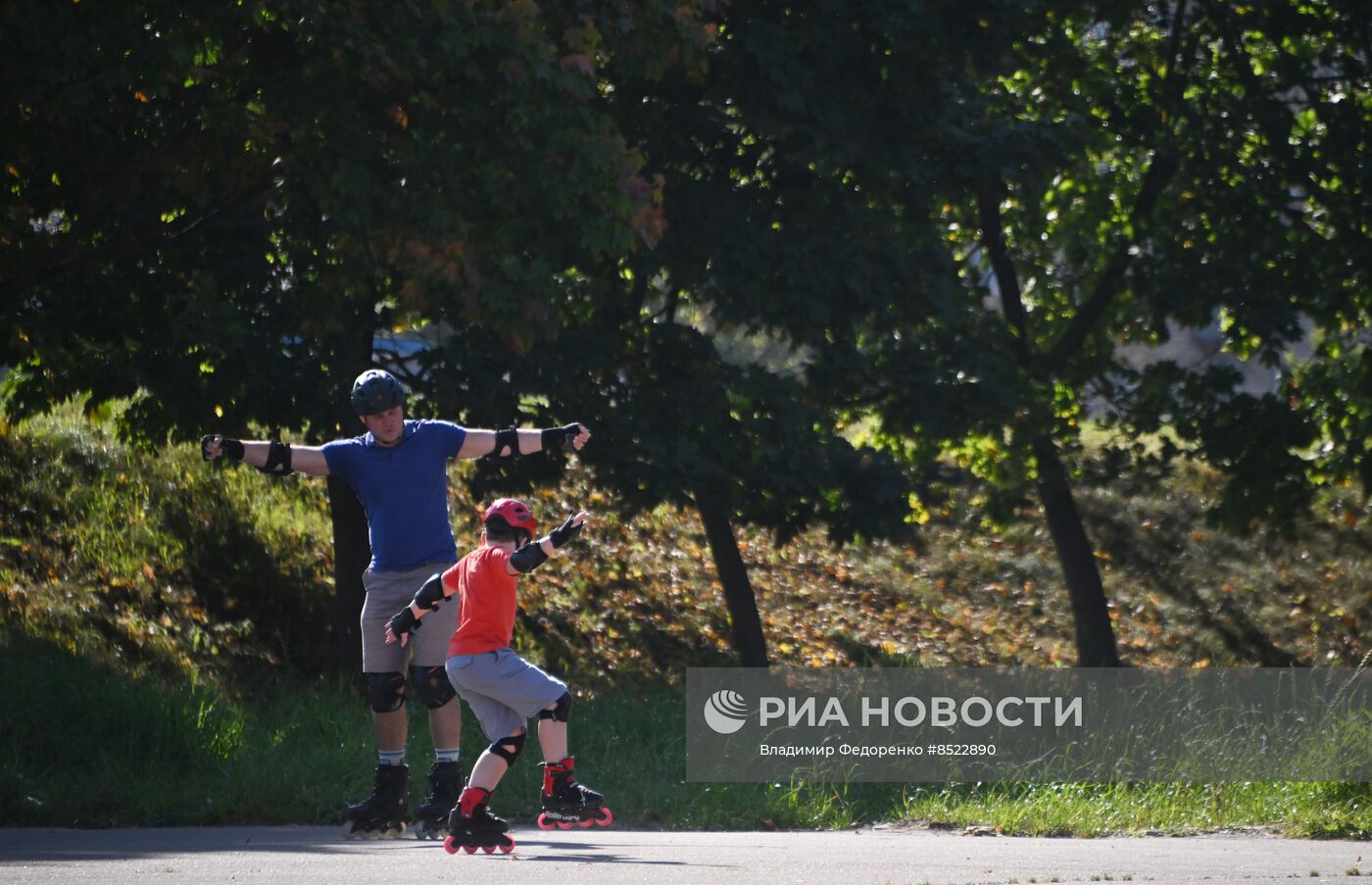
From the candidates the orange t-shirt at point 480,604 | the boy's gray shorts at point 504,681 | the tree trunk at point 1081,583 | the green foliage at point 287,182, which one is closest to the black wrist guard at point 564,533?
the orange t-shirt at point 480,604

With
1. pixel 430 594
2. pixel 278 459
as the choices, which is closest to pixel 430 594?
pixel 430 594

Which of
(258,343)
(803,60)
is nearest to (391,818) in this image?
(258,343)

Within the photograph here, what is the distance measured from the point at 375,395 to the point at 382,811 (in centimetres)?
181

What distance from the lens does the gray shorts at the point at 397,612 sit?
7199 mm

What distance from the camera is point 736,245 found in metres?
13.2

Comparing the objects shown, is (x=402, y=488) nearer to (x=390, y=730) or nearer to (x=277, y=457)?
(x=277, y=457)

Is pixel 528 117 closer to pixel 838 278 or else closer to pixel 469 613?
pixel 838 278

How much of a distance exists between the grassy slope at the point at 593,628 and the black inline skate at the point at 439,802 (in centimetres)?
201

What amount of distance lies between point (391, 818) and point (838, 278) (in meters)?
7.10

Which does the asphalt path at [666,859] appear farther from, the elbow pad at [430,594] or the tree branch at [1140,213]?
the tree branch at [1140,213]

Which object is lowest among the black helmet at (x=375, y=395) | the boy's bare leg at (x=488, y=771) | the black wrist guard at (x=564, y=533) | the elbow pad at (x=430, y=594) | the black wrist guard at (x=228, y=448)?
the boy's bare leg at (x=488, y=771)

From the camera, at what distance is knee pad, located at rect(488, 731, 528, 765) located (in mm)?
6652

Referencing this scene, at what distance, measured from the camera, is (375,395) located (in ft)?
23.2

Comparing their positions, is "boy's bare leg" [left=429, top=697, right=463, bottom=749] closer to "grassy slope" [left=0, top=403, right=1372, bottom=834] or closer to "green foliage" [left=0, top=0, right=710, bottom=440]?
"grassy slope" [left=0, top=403, right=1372, bottom=834]
